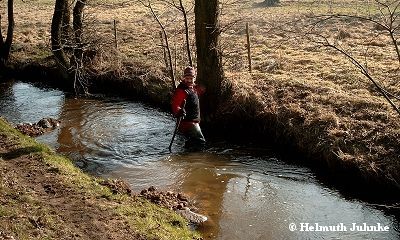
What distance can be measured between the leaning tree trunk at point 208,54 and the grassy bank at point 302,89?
0.44m

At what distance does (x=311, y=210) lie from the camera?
371 inches

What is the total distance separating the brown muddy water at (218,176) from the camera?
8.79 m

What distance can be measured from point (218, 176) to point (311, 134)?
8.75 ft

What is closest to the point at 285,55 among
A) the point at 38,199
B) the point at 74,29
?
the point at 74,29

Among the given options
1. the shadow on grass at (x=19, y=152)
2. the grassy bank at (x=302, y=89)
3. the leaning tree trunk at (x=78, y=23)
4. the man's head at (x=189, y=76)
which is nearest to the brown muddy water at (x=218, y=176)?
the grassy bank at (x=302, y=89)

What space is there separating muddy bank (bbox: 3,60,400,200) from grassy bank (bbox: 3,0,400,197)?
0.02m

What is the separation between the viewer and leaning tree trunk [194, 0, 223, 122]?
13.0 m

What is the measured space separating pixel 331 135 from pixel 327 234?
3375mm

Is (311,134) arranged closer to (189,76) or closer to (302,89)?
(302,89)

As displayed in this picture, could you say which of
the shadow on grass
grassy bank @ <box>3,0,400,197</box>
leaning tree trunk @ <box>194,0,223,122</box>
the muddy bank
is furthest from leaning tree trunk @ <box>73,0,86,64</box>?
the shadow on grass

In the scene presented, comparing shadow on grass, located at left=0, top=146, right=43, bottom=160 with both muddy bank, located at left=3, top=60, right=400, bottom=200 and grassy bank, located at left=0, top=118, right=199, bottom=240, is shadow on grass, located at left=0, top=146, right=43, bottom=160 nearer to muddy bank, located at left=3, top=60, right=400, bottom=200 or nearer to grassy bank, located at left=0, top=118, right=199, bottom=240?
grassy bank, located at left=0, top=118, right=199, bottom=240

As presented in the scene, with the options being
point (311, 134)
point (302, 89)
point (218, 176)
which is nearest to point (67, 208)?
point (218, 176)

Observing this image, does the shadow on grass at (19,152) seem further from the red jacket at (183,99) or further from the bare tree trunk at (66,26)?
the bare tree trunk at (66,26)

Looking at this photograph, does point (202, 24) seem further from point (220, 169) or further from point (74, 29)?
point (74, 29)
